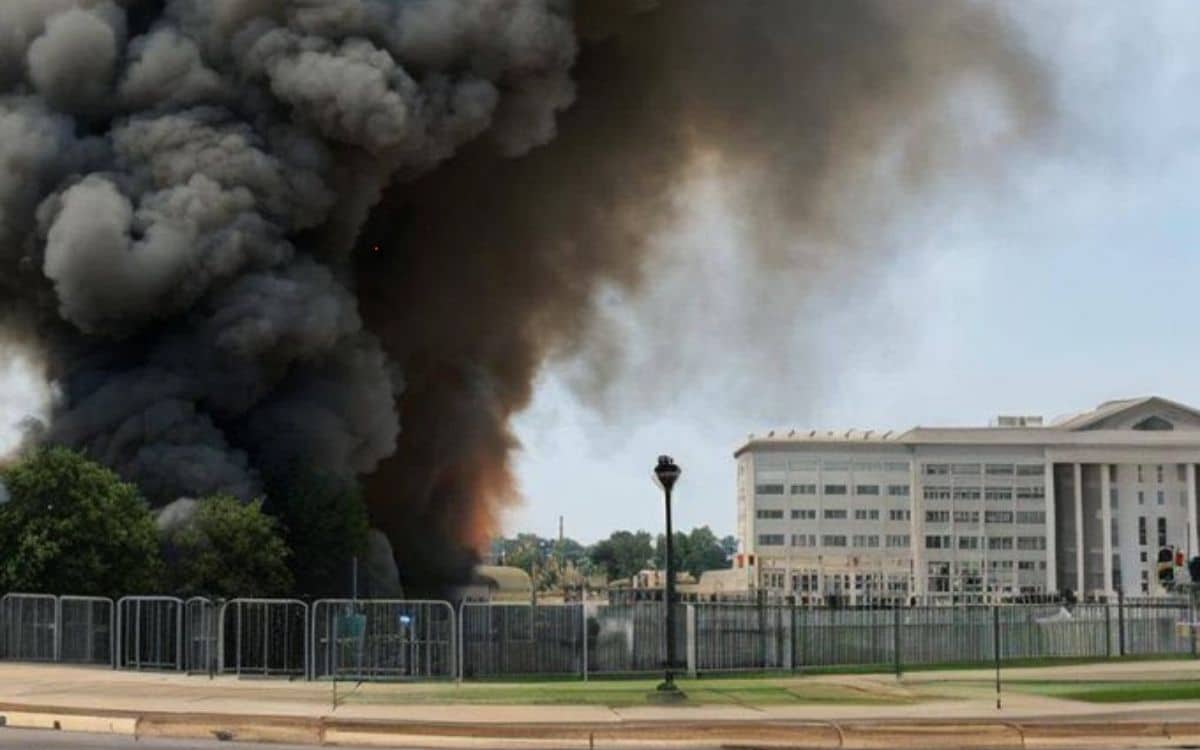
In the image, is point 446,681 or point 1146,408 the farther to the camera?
point 1146,408

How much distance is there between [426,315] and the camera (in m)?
57.3

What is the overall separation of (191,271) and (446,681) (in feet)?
69.0

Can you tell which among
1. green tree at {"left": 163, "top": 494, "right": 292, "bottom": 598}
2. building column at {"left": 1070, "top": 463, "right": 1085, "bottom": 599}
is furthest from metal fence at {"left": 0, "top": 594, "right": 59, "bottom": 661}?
building column at {"left": 1070, "top": 463, "right": 1085, "bottom": 599}

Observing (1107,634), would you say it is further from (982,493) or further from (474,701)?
(982,493)

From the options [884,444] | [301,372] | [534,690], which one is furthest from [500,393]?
[884,444]

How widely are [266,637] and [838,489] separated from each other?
303ft

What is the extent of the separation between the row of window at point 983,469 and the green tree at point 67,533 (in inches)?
3351

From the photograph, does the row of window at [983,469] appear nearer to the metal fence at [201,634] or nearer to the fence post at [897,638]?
the fence post at [897,638]

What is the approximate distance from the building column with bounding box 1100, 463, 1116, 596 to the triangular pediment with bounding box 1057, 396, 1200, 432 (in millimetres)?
3270

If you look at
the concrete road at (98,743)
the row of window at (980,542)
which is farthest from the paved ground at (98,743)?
the row of window at (980,542)

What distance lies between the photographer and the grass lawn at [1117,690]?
1942cm

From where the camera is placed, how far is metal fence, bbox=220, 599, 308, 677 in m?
25.0

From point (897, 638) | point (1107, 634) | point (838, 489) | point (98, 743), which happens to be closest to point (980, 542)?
point (838, 489)

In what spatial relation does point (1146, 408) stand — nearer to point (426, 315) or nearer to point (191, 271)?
point (426, 315)
